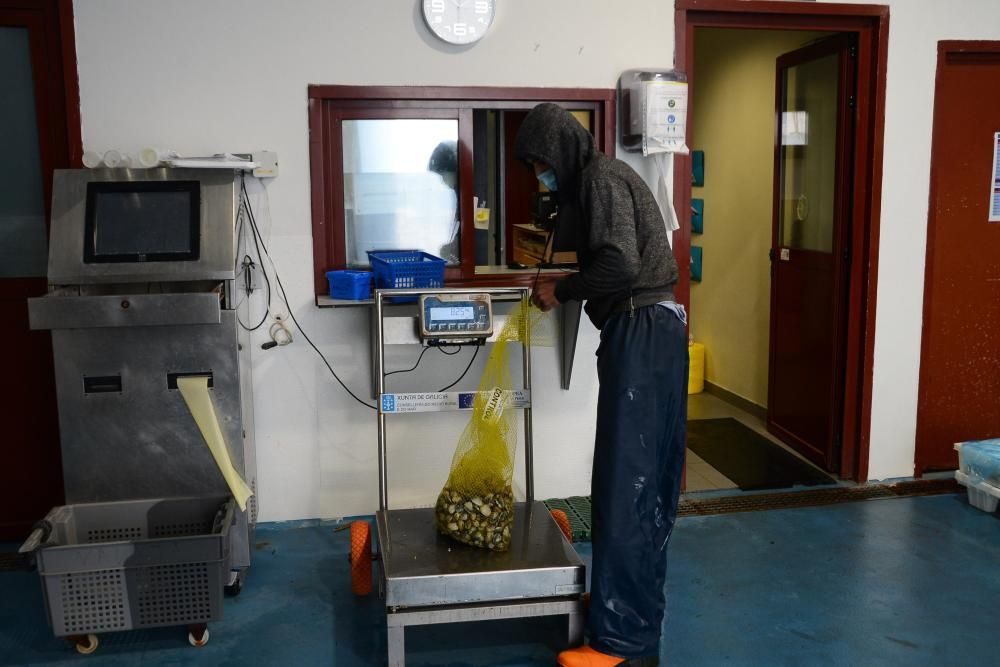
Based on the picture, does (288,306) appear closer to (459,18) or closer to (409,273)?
(409,273)

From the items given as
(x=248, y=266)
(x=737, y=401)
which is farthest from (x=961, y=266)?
(x=248, y=266)

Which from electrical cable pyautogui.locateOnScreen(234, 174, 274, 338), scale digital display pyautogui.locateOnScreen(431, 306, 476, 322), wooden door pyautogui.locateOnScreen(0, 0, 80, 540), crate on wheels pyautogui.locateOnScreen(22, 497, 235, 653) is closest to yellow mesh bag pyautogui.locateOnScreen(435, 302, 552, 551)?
scale digital display pyautogui.locateOnScreen(431, 306, 476, 322)

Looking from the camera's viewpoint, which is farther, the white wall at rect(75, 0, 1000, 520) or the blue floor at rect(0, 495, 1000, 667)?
the white wall at rect(75, 0, 1000, 520)

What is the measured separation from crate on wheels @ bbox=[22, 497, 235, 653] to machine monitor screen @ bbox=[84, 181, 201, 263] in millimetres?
930

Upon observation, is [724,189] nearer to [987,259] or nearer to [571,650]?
[987,259]

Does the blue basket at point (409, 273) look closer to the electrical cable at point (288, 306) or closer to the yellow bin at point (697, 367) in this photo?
the electrical cable at point (288, 306)

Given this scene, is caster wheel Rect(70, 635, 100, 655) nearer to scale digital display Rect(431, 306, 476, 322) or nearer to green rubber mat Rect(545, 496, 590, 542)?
scale digital display Rect(431, 306, 476, 322)

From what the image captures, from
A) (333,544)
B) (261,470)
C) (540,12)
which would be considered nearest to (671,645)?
(333,544)

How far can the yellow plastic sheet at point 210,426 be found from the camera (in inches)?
117

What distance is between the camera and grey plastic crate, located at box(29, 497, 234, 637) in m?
2.87

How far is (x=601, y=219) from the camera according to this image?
272 centimetres

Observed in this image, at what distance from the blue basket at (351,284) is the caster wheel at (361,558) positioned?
2.99 ft

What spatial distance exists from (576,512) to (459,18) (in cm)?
218

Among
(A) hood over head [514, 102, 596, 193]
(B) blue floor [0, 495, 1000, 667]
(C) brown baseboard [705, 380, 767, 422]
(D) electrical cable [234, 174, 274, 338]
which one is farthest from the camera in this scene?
(C) brown baseboard [705, 380, 767, 422]
